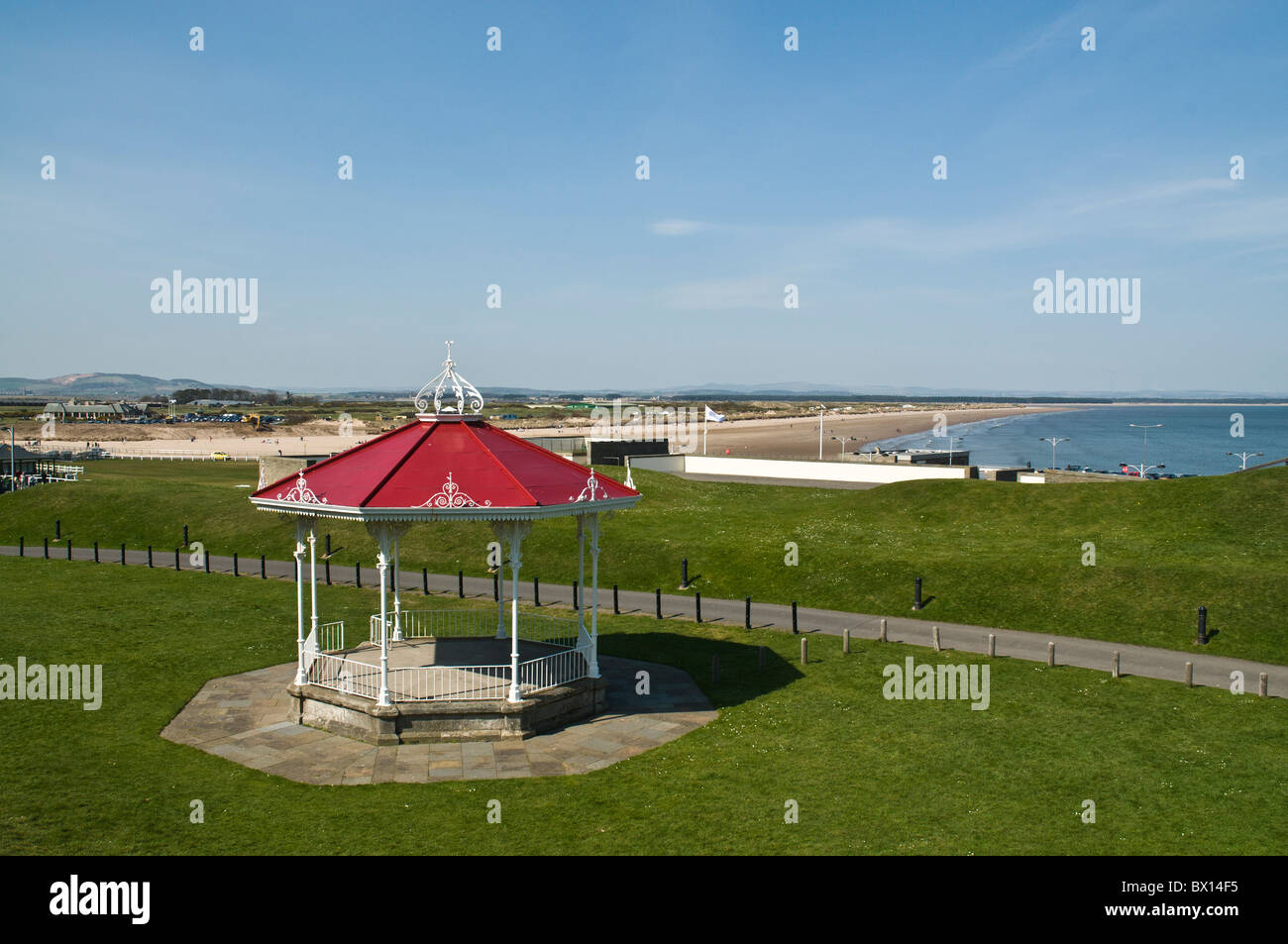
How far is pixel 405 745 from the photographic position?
17000 mm

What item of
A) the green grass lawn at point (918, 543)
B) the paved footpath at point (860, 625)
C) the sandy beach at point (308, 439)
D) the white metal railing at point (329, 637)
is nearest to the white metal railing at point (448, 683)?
the white metal railing at point (329, 637)

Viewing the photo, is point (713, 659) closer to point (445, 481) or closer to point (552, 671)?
A: point (552, 671)

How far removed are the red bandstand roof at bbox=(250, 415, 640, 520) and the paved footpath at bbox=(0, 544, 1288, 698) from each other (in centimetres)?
1037

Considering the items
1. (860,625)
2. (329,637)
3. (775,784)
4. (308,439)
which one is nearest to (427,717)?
(775,784)

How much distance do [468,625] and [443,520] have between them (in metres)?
9.42

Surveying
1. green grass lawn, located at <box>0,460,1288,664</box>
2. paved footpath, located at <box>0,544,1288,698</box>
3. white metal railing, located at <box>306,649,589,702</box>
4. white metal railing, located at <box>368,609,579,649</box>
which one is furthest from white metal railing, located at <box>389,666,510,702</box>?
green grass lawn, located at <box>0,460,1288,664</box>

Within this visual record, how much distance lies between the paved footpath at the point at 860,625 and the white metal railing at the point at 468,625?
2899 mm

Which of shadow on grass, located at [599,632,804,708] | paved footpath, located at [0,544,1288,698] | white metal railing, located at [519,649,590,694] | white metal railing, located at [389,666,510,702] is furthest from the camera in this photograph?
paved footpath, located at [0,544,1288,698]

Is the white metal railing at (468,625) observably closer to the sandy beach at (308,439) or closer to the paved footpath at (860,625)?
the paved footpath at (860,625)

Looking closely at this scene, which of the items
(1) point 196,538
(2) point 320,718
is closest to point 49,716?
(2) point 320,718

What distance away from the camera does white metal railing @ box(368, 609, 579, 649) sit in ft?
79.0

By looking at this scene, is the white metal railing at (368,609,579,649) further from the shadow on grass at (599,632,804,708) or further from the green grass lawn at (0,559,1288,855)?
the green grass lawn at (0,559,1288,855)

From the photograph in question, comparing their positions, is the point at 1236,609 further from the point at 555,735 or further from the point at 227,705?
the point at 227,705
